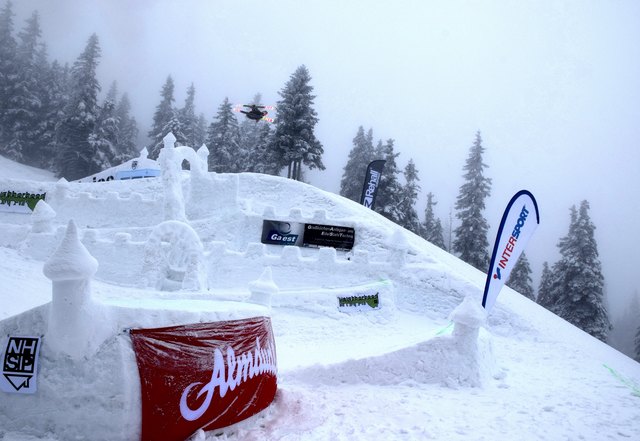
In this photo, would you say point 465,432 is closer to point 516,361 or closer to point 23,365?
point 23,365

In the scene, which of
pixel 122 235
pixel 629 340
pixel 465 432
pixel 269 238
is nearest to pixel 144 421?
pixel 465 432

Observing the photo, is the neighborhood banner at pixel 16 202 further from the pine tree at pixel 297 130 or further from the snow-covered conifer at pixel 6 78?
the snow-covered conifer at pixel 6 78

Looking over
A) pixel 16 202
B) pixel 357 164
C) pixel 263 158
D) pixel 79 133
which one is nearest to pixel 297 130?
pixel 263 158

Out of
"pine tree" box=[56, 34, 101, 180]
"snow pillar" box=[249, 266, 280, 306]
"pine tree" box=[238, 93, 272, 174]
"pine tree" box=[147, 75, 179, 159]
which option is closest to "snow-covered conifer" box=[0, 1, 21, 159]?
"pine tree" box=[56, 34, 101, 180]

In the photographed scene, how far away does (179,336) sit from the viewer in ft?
14.2

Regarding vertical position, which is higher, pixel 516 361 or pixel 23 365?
pixel 23 365

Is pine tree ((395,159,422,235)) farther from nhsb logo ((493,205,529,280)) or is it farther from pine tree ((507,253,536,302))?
nhsb logo ((493,205,529,280))

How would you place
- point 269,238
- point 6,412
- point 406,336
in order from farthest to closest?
1. point 269,238
2. point 406,336
3. point 6,412

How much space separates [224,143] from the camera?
38188mm

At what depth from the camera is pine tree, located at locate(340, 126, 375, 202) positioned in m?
39.9

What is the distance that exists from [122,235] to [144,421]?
13407 millimetres

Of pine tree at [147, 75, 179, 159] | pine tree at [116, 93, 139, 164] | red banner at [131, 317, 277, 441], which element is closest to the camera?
red banner at [131, 317, 277, 441]

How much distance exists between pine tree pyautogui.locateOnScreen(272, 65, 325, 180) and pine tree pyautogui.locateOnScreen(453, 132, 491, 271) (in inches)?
489

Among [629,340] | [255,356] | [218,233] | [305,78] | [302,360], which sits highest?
[305,78]
